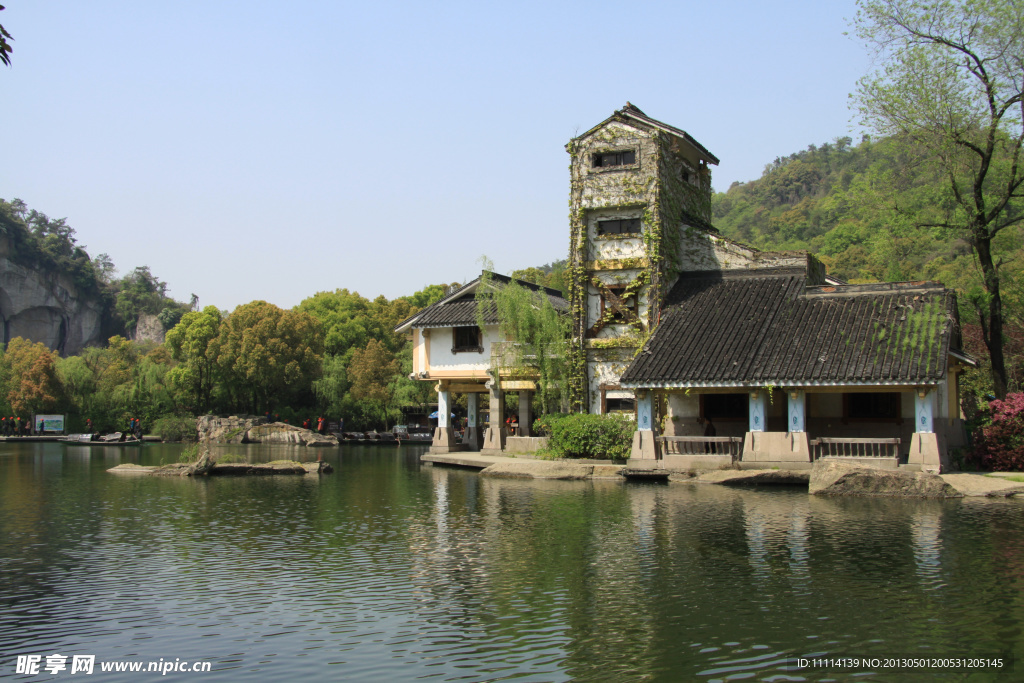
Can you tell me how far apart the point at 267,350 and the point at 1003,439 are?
153ft

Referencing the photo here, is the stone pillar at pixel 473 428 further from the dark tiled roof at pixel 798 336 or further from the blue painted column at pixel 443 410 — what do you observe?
the dark tiled roof at pixel 798 336

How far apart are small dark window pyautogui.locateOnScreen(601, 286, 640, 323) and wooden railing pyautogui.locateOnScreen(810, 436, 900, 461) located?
9.48 meters

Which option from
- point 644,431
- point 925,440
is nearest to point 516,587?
point 644,431

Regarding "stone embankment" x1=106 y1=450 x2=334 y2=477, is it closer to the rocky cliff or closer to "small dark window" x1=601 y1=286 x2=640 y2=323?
"small dark window" x1=601 y1=286 x2=640 y2=323

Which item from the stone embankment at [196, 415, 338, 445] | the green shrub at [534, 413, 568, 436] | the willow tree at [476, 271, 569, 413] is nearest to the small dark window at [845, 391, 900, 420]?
the green shrub at [534, 413, 568, 436]

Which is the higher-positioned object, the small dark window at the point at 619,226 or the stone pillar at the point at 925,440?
the small dark window at the point at 619,226

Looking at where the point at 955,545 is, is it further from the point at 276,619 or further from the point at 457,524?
the point at 276,619

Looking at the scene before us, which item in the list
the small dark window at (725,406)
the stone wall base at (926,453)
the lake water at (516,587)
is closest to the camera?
the lake water at (516,587)

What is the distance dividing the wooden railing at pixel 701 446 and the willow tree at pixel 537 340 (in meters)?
7.01

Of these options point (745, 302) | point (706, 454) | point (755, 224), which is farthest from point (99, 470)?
point (755, 224)

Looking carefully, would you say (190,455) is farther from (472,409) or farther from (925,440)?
(925,440)

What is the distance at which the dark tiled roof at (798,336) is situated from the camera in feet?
87.1

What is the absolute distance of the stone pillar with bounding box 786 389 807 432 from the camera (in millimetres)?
27141

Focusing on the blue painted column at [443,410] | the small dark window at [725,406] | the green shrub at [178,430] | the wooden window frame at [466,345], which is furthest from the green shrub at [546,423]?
the green shrub at [178,430]
